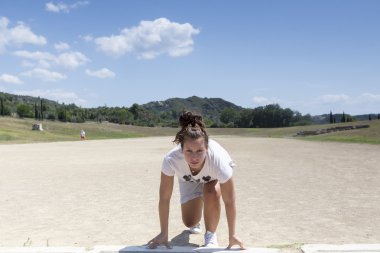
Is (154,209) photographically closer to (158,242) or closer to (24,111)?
(158,242)

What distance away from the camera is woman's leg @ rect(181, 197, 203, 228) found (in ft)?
18.5

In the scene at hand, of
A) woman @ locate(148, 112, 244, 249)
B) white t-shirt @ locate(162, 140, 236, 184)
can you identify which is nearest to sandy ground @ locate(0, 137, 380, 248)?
woman @ locate(148, 112, 244, 249)

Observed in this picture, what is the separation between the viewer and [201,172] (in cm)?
493

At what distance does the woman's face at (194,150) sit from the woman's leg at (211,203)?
0.57 m

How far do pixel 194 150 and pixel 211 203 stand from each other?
0.92 metres

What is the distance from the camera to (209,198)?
16.9ft

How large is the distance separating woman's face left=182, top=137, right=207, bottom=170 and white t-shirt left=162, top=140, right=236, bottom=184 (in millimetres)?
151

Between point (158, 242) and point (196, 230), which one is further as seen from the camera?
point (196, 230)

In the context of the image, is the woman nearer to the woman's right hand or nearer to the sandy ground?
the woman's right hand

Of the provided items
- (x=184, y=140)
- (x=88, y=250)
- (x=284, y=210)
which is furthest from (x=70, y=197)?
(x=184, y=140)

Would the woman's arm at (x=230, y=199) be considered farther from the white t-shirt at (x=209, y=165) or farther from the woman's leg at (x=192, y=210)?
the woman's leg at (x=192, y=210)

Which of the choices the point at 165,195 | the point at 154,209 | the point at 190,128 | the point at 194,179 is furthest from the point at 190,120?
the point at 154,209

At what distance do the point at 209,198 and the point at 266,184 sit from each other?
22.5 feet

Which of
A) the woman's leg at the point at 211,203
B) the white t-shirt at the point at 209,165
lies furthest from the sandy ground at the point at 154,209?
the white t-shirt at the point at 209,165
